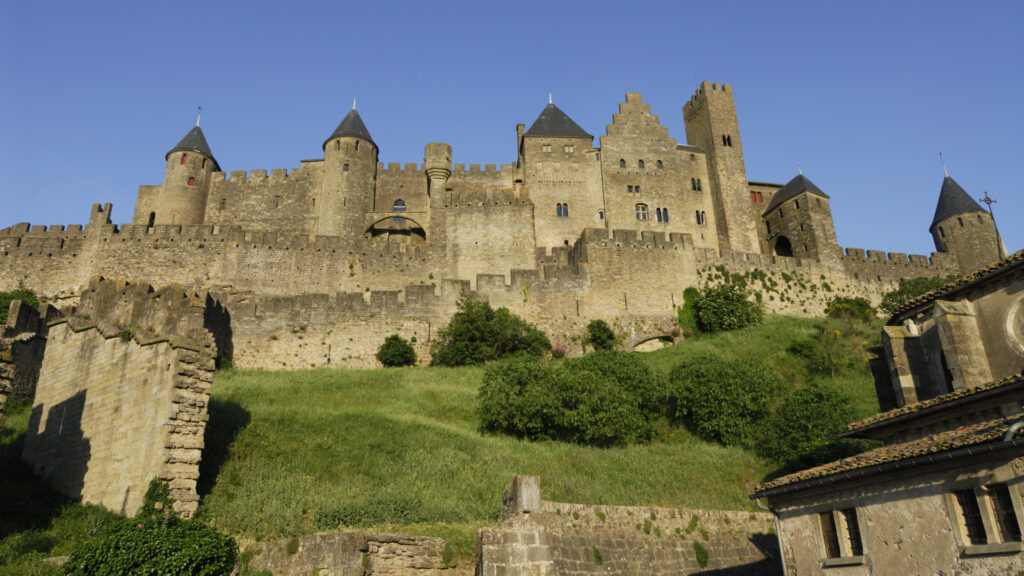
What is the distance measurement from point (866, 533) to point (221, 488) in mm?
11685

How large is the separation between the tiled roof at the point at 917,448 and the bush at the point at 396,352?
21.0m

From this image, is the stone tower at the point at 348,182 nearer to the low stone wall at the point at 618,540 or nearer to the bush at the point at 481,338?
the bush at the point at 481,338

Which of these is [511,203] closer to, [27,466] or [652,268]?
[652,268]

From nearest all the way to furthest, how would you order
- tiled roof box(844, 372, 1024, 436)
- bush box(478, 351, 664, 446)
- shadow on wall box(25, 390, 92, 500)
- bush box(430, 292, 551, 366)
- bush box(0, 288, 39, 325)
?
tiled roof box(844, 372, 1024, 436) < shadow on wall box(25, 390, 92, 500) < bush box(478, 351, 664, 446) < bush box(430, 292, 551, 366) < bush box(0, 288, 39, 325)

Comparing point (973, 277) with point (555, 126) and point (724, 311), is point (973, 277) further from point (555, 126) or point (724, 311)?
point (555, 126)

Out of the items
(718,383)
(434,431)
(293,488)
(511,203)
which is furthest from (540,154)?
(293,488)

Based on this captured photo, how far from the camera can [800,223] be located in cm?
4666

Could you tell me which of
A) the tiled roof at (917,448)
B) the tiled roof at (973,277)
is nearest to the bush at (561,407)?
the tiled roof at (973,277)

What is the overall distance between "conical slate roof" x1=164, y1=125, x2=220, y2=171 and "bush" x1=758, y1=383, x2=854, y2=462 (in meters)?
38.0

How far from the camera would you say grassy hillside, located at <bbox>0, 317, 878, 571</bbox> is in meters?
13.9

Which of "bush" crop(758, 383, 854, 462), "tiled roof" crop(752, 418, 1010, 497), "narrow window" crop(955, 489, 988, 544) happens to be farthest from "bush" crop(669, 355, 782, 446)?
"narrow window" crop(955, 489, 988, 544)

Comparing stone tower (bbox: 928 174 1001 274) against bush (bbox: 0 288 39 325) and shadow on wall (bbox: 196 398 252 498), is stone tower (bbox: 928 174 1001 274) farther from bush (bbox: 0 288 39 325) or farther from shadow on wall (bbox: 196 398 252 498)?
bush (bbox: 0 288 39 325)

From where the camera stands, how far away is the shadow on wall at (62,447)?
1469cm

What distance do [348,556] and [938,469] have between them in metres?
9.08
